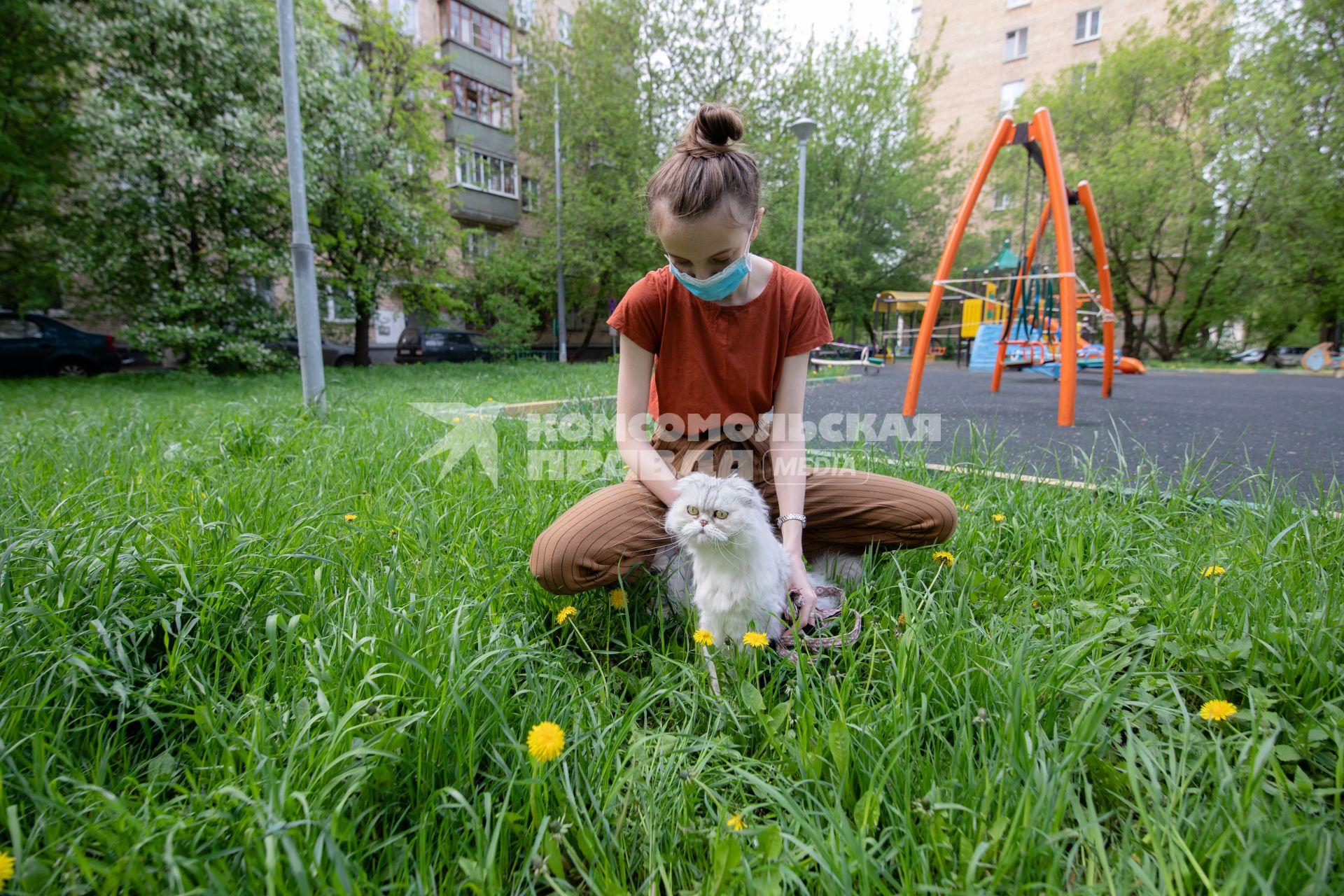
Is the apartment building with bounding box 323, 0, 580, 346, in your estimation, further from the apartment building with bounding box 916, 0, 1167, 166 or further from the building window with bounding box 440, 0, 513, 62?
the apartment building with bounding box 916, 0, 1167, 166

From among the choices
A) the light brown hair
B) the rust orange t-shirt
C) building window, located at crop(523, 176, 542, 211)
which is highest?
building window, located at crop(523, 176, 542, 211)

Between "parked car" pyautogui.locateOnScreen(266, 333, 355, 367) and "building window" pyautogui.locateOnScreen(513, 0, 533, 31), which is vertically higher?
"building window" pyautogui.locateOnScreen(513, 0, 533, 31)

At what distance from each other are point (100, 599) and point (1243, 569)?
279 centimetres

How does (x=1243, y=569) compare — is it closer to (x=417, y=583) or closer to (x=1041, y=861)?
(x=1041, y=861)

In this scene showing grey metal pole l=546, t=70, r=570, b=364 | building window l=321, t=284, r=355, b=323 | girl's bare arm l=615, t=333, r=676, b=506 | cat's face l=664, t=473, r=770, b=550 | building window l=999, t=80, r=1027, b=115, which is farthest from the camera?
building window l=999, t=80, r=1027, b=115

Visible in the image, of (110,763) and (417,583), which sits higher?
(417,583)

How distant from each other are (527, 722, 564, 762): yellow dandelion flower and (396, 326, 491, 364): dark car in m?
14.7

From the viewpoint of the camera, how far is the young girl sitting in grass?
4.77 feet

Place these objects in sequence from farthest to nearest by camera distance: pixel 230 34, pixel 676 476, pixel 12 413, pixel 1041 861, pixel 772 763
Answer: pixel 230 34 → pixel 12 413 → pixel 676 476 → pixel 772 763 → pixel 1041 861

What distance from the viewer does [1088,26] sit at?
22.0 m

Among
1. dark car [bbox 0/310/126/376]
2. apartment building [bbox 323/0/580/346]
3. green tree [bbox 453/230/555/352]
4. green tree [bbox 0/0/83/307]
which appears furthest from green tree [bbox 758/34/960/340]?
dark car [bbox 0/310/126/376]

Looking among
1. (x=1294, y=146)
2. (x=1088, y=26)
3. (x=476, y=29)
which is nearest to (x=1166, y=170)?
(x=1294, y=146)

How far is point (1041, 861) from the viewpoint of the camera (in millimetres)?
811

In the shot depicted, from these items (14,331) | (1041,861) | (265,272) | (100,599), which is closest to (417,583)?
(100,599)
